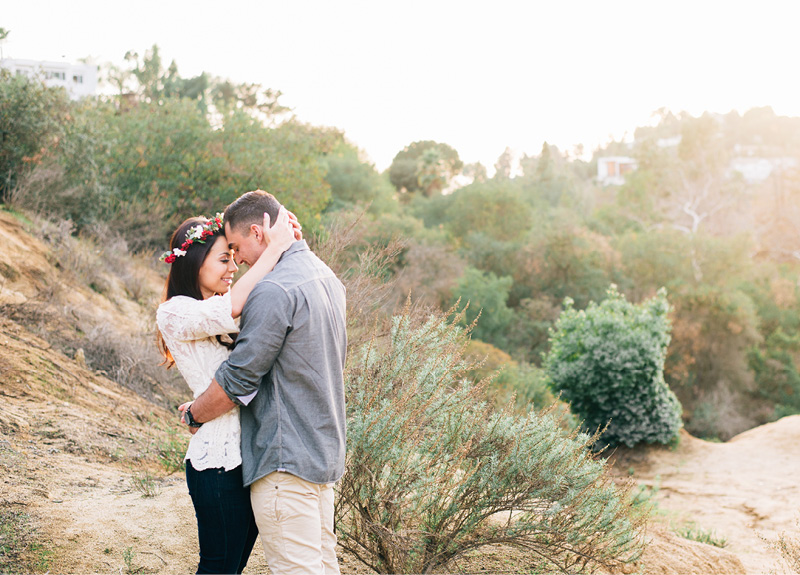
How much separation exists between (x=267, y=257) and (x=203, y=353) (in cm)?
43

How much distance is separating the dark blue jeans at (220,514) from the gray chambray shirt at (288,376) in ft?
0.28

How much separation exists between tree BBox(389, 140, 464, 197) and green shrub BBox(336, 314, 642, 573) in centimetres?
3112

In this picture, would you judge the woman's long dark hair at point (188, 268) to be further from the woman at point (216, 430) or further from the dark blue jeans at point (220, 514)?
the dark blue jeans at point (220, 514)

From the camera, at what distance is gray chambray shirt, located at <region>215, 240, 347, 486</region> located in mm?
2213

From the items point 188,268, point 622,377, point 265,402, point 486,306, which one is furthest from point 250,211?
point 486,306

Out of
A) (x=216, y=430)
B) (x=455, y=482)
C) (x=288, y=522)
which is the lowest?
(x=455, y=482)

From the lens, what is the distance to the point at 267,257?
2.42m

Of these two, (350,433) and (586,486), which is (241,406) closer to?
(350,433)

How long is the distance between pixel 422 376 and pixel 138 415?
4.11 m

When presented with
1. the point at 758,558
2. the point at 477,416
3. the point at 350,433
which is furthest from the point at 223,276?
the point at 758,558

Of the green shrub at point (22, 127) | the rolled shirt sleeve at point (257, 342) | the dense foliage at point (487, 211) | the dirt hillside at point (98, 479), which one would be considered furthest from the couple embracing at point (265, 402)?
the green shrub at point (22, 127)

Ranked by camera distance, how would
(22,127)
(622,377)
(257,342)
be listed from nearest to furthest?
(257,342) < (22,127) < (622,377)

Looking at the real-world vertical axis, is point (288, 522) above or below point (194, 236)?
below

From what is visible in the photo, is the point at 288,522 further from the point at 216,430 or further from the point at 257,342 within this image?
the point at 257,342
